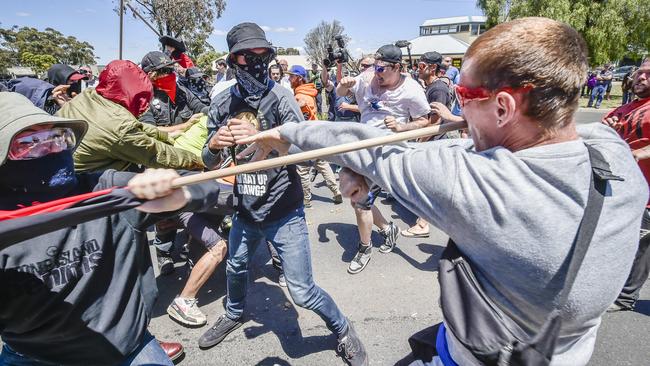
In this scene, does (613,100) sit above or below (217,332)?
above

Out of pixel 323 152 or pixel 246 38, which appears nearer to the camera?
pixel 323 152

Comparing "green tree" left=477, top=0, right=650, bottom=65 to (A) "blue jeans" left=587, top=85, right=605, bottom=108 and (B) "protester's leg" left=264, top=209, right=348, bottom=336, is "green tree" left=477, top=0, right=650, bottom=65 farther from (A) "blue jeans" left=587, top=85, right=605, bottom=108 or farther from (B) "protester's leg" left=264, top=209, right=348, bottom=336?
(B) "protester's leg" left=264, top=209, right=348, bottom=336

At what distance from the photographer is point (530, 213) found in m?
0.91

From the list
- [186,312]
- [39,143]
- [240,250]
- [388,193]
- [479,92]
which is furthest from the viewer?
[186,312]

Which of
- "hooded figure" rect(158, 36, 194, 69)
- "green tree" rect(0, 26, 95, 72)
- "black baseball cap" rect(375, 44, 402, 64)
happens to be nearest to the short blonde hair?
"black baseball cap" rect(375, 44, 402, 64)

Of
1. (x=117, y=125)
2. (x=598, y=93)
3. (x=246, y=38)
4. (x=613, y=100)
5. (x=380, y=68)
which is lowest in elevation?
(x=117, y=125)

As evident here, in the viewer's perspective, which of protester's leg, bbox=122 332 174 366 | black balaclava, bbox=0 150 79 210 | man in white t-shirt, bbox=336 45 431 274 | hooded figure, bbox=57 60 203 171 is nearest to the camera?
black balaclava, bbox=0 150 79 210

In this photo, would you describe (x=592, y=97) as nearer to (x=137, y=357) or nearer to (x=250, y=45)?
(x=250, y=45)

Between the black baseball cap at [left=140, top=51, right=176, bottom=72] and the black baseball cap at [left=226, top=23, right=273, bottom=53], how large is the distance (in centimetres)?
→ 235

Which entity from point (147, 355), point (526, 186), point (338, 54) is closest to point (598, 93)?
point (338, 54)

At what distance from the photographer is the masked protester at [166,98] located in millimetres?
4598

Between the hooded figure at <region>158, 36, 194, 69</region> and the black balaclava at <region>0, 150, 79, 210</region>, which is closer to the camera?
the black balaclava at <region>0, 150, 79, 210</region>

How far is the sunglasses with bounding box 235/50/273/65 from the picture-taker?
99.2 inches

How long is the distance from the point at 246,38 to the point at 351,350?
222cm
